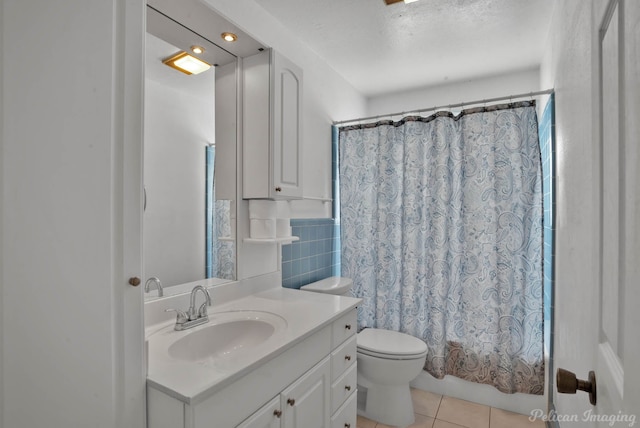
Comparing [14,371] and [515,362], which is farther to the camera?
[515,362]

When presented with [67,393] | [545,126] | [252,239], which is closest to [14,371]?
[67,393]

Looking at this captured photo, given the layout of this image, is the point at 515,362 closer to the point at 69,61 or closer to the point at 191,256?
the point at 191,256

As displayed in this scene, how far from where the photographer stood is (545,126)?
202 cm

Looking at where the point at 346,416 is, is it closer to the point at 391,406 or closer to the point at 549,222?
the point at 391,406

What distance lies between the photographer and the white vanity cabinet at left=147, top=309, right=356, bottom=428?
848 millimetres

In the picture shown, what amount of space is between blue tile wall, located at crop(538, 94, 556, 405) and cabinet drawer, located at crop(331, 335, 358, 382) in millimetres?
1200

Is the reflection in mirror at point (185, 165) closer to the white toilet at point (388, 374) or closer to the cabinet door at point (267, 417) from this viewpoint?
the cabinet door at point (267, 417)

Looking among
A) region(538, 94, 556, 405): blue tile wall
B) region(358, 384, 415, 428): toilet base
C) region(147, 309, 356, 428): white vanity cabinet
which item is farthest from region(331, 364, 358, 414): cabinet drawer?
region(538, 94, 556, 405): blue tile wall

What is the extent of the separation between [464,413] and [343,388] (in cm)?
112

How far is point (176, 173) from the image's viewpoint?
1.39 m

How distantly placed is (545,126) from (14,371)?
2645 millimetres

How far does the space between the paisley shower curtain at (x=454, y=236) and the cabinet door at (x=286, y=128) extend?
0.87m

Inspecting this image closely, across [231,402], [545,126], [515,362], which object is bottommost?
[515,362]

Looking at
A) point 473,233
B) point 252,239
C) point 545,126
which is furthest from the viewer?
point 473,233
